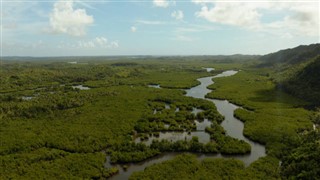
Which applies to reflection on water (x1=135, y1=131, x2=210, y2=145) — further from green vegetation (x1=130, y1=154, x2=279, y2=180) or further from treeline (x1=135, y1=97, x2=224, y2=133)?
green vegetation (x1=130, y1=154, x2=279, y2=180)

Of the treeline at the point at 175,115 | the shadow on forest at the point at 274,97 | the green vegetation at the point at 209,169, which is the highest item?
the shadow on forest at the point at 274,97

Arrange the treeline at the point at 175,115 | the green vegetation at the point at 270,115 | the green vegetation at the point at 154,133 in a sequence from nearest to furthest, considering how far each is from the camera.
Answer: the green vegetation at the point at 154,133 → the green vegetation at the point at 270,115 → the treeline at the point at 175,115

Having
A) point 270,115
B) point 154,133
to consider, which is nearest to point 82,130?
point 154,133

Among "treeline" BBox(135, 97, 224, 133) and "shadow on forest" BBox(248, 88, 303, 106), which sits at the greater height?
"shadow on forest" BBox(248, 88, 303, 106)

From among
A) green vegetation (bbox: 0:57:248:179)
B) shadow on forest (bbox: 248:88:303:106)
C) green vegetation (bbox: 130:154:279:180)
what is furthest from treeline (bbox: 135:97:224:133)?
shadow on forest (bbox: 248:88:303:106)

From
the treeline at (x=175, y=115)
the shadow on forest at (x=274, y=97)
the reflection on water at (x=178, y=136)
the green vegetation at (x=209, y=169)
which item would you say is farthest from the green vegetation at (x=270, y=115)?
the reflection on water at (x=178, y=136)

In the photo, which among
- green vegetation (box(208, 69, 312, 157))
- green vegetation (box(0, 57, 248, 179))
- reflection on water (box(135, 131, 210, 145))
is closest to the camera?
green vegetation (box(0, 57, 248, 179))

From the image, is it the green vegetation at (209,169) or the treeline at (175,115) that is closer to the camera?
the green vegetation at (209,169)

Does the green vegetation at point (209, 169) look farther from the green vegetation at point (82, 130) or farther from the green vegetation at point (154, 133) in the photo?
the green vegetation at point (82, 130)

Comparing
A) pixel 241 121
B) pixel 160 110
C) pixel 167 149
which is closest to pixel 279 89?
pixel 241 121

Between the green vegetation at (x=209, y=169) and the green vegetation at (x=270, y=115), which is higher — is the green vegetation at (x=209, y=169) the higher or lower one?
the lower one

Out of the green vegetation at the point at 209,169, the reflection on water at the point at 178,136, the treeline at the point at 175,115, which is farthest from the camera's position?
the treeline at the point at 175,115
